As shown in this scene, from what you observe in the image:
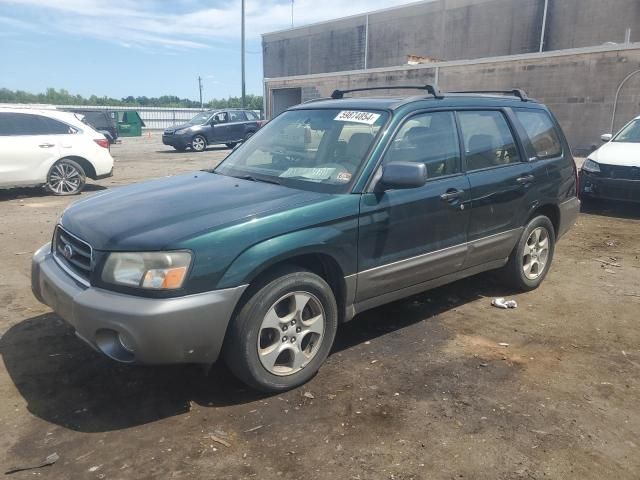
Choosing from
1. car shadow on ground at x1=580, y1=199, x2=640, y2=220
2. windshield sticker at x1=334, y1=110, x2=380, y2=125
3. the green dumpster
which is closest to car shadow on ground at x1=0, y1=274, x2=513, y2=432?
windshield sticker at x1=334, y1=110, x2=380, y2=125

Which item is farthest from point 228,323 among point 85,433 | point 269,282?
point 85,433

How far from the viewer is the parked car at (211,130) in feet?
69.3

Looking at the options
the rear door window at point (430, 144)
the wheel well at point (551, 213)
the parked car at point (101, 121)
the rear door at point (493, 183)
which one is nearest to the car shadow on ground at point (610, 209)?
the wheel well at point (551, 213)

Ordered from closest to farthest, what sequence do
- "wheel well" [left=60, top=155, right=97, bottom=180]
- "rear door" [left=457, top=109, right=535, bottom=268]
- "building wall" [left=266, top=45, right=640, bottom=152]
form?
"rear door" [left=457, top=109, right=535, bottom=268] → "wheel well" [left=60, top=155, right=97, bottom=180] → "building wall" [left=266, top=45, right=640, bottom=152]

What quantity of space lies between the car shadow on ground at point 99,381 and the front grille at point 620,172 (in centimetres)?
577

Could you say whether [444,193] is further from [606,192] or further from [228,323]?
[606,192]

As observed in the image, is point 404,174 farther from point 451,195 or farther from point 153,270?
point 153,270

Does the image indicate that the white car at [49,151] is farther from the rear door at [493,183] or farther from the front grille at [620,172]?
the front grille at [620,172]

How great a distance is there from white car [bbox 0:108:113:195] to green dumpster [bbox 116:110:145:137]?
24.8m

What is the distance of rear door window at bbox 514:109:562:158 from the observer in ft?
15.8

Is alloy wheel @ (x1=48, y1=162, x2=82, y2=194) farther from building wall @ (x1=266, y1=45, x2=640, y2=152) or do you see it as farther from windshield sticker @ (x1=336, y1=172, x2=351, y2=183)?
building wall @ (x1=266, y1=45, x2=640, y2=152)

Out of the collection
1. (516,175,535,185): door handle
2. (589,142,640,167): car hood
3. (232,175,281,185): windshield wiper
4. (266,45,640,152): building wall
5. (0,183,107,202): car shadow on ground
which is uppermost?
(266,45,640,152): building wall

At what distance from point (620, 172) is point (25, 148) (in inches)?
398

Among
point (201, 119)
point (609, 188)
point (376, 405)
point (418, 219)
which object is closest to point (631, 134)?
point (609, 188)
